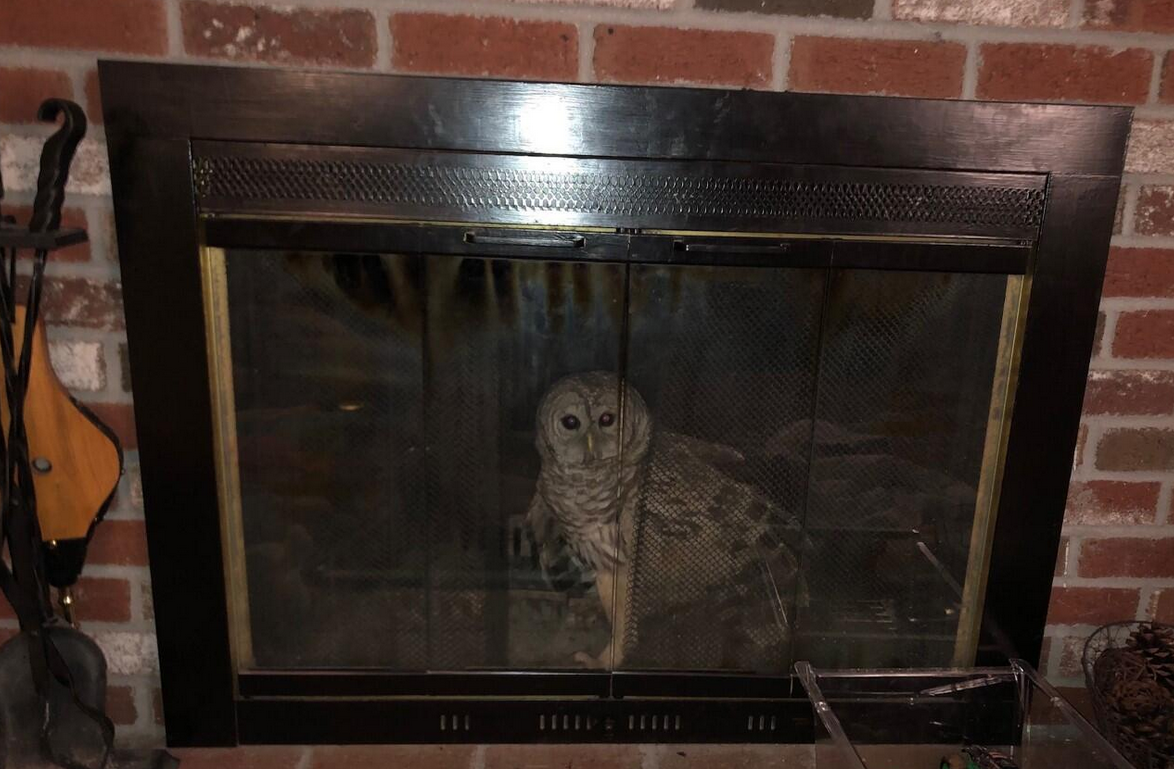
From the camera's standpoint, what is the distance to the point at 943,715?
3.32ft

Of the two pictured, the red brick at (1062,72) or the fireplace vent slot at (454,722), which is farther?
the fireplace vent slot at (454,722)

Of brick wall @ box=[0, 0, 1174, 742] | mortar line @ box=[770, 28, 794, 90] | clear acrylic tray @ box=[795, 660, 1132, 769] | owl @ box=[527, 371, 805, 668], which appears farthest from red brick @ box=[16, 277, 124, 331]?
clear acrylic tray @ box=[795, 660, 1132, 769]

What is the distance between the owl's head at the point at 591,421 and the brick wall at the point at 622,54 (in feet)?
1.03

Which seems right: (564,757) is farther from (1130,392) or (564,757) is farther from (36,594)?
(1130,392)

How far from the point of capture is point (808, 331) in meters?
0.92

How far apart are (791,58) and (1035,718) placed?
0.78 metres

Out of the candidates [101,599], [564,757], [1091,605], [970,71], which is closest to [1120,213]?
[970,71]

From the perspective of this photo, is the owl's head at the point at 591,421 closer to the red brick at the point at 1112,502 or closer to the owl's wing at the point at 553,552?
the owl's wing at the point at 553,552

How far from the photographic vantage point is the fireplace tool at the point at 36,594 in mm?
780

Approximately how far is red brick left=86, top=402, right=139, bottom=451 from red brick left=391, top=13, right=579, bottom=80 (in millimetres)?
460

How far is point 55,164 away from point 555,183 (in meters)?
0.45

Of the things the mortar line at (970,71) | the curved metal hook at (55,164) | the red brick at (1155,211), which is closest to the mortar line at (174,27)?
the curved metal hook at (55,164)

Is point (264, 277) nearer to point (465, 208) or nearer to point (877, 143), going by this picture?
point (465, 208)

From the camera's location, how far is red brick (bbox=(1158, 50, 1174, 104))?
0.85 meters
